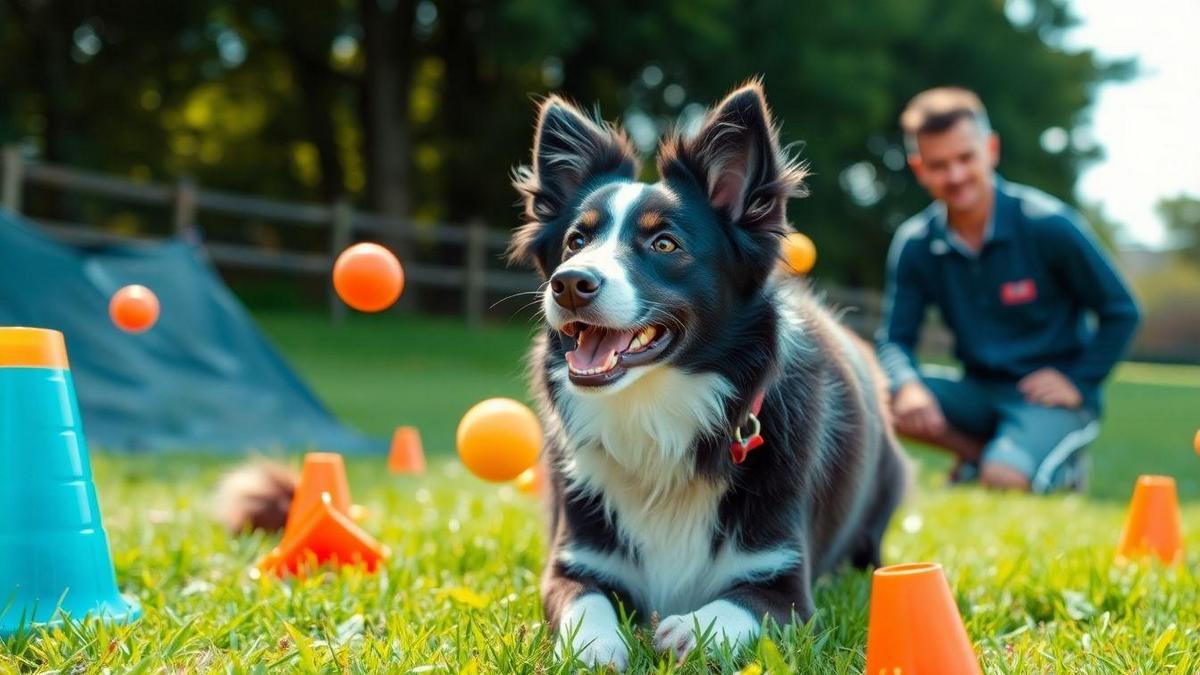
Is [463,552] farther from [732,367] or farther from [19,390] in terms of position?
[19,390]

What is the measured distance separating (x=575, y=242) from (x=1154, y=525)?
243 cm

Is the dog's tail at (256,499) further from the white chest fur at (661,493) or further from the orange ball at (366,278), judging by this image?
the white chest fur at (661,493)

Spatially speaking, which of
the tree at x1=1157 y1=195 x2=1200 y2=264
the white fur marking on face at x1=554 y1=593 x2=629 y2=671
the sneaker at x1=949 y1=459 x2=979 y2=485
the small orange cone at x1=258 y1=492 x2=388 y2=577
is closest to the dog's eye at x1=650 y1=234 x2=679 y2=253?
the white fur marking on face at x1=554 y1=593 x2=629 y2=671

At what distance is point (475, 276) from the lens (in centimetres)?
1814

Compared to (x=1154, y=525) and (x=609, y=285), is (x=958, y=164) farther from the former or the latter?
(x=609, y=285)

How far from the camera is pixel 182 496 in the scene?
4.74 meters

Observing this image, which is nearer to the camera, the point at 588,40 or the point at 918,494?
the point at 918,494

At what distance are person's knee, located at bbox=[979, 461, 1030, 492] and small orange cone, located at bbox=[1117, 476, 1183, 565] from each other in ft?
6.52

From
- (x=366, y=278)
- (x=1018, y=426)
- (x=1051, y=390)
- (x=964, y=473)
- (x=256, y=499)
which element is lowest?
(x=964, y=473)

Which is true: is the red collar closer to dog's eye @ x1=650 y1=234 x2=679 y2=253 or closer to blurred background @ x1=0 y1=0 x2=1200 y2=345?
dog's eye @ x1=650 y1=234 x2=679 y2=253

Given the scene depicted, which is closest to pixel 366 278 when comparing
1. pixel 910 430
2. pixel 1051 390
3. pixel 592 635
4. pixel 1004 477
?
pixel 592 635

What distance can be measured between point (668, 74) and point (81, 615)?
1760 cm

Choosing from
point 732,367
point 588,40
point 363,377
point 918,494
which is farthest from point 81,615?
point 588,40

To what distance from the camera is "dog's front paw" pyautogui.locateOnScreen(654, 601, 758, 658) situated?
2275mm
